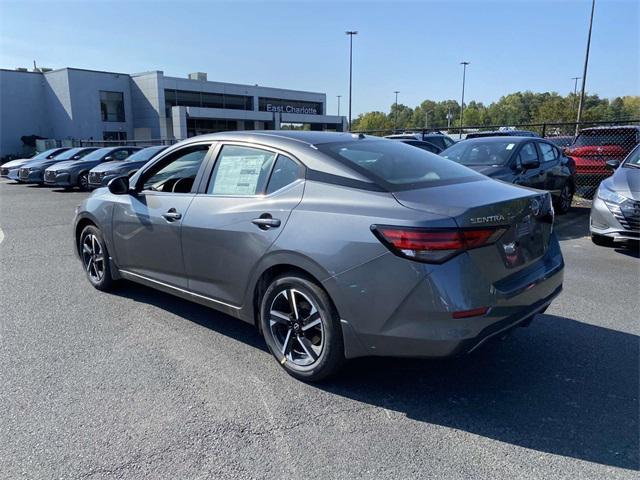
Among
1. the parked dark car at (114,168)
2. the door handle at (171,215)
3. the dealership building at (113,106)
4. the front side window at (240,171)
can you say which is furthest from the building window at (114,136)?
the front side window at (240,171)

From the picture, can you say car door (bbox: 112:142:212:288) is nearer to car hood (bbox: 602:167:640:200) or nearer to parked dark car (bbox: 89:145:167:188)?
car hood (bbox: 602:167:640:200)

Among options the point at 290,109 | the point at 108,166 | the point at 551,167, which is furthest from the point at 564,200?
the point at 290,109

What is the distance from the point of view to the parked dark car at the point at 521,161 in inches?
336

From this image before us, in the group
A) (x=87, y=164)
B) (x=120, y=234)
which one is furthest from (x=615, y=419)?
(x=87, y=164)

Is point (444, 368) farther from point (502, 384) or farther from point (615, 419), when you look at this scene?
point (615, 419)

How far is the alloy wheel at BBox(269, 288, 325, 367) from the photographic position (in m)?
3.32

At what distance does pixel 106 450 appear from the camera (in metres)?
2.71

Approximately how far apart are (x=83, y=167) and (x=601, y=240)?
16.2 metres

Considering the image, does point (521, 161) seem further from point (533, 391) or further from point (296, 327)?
point (296, 327)

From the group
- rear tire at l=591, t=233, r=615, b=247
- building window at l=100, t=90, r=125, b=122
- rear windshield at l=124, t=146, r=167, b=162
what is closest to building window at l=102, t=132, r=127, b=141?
building window at l=100, t=90, r=125, b=122

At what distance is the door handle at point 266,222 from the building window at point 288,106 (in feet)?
189

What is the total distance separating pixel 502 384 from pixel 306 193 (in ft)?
6.06

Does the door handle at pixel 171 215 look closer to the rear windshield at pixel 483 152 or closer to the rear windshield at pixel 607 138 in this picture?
the rear windshield at pixel 483 152

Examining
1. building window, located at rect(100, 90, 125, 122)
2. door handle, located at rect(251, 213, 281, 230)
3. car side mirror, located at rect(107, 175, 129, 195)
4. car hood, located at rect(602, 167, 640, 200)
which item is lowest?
car hood, located at rect(602, 167, 640, 200)
